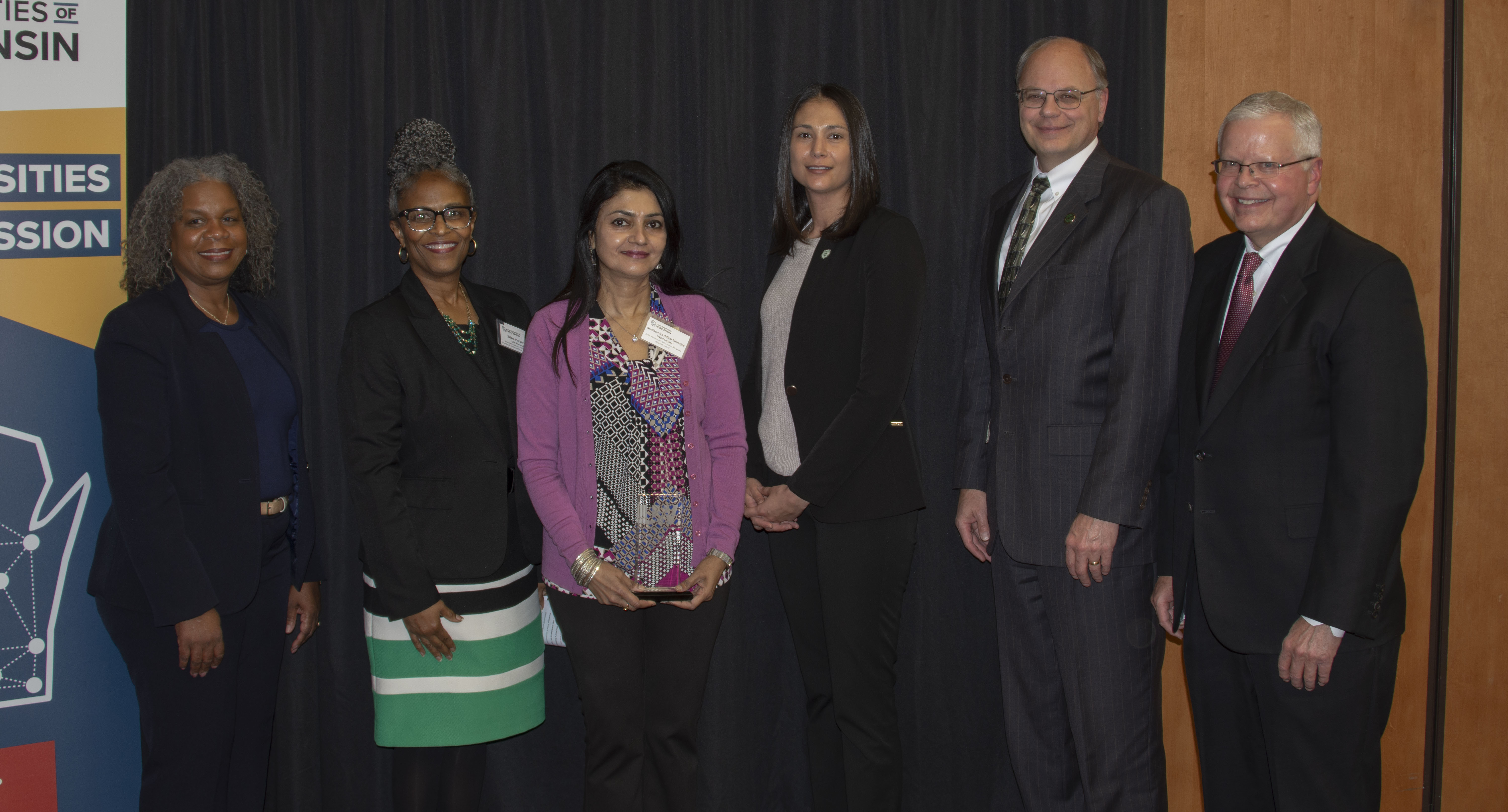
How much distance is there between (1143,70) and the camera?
2760 millimetres

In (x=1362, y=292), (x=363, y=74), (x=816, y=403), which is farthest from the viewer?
(x=363, y=74)

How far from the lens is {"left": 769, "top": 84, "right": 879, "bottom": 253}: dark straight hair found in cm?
221

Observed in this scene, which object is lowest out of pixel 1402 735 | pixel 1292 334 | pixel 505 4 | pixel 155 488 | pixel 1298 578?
pixel 1402 735

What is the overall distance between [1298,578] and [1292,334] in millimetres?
507

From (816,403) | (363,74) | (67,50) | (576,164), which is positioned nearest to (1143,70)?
(816,403)

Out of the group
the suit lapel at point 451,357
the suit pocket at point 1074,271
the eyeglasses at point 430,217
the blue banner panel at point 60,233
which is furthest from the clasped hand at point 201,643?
the suit pocket at point 1074,271

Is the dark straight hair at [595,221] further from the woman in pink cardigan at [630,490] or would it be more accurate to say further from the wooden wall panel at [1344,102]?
the wooden wall panel at [1344,102]

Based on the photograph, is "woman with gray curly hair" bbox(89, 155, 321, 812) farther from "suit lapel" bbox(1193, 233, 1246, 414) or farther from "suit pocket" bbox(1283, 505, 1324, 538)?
"suit pocket" bbox(1283, 505, 1324, 538)

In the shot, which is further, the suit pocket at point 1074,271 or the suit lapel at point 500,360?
the suit lapel at point 500,360

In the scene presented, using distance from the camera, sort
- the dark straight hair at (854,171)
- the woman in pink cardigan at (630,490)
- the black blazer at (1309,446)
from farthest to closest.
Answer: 1. the dark straight hair at (854,171)
2. the woman in pink cardigan at (630,490)
3. the black blazer at (1309,446)

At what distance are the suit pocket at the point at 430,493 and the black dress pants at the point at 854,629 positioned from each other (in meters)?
0.85

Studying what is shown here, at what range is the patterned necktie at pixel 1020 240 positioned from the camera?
209 centimetres

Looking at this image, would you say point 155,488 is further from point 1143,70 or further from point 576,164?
point 1143,70

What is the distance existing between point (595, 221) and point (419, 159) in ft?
1.71
